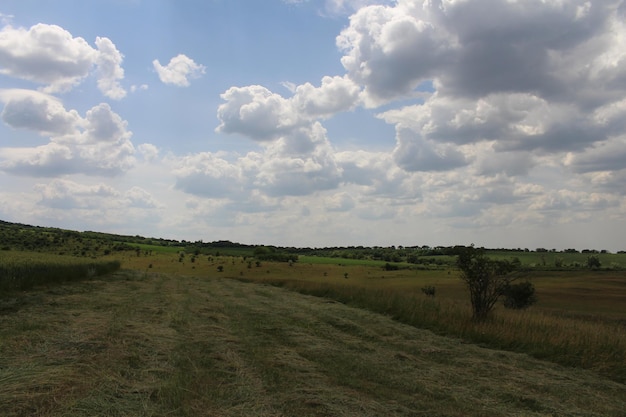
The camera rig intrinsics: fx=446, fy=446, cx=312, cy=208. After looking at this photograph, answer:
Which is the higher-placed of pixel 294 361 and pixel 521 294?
pixel 294 361

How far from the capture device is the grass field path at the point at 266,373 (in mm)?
6922

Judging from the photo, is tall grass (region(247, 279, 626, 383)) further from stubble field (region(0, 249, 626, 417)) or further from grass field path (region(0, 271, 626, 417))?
grass field path (region(0, 271, 626, 417))

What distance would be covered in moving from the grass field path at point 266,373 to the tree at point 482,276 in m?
4.30

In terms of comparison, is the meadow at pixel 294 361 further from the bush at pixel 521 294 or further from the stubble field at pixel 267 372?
the bush at pixel 521 294

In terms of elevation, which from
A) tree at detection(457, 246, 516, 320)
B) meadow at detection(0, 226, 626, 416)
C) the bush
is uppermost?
tree at detection(457, 246, 516, 320)

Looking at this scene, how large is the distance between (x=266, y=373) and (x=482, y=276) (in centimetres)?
1263

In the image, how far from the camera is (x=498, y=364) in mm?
10562

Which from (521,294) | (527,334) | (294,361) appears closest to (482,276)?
(527,334)

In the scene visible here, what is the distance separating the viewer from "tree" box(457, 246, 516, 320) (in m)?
18.1

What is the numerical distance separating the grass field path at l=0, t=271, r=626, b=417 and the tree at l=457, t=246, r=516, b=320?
4303 mm

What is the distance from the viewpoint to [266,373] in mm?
8930

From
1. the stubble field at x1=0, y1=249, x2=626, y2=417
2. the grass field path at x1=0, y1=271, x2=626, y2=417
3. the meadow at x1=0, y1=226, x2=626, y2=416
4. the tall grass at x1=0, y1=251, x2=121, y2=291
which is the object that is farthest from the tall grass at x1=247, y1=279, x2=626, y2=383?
the tall grass at x1=0, y1=251, x2=121, y2=291

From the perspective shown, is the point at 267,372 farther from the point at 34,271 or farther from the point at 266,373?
the point at 34,271

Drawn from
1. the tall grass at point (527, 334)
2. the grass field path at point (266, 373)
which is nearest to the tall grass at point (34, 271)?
the grass field path at point (266, 373)
